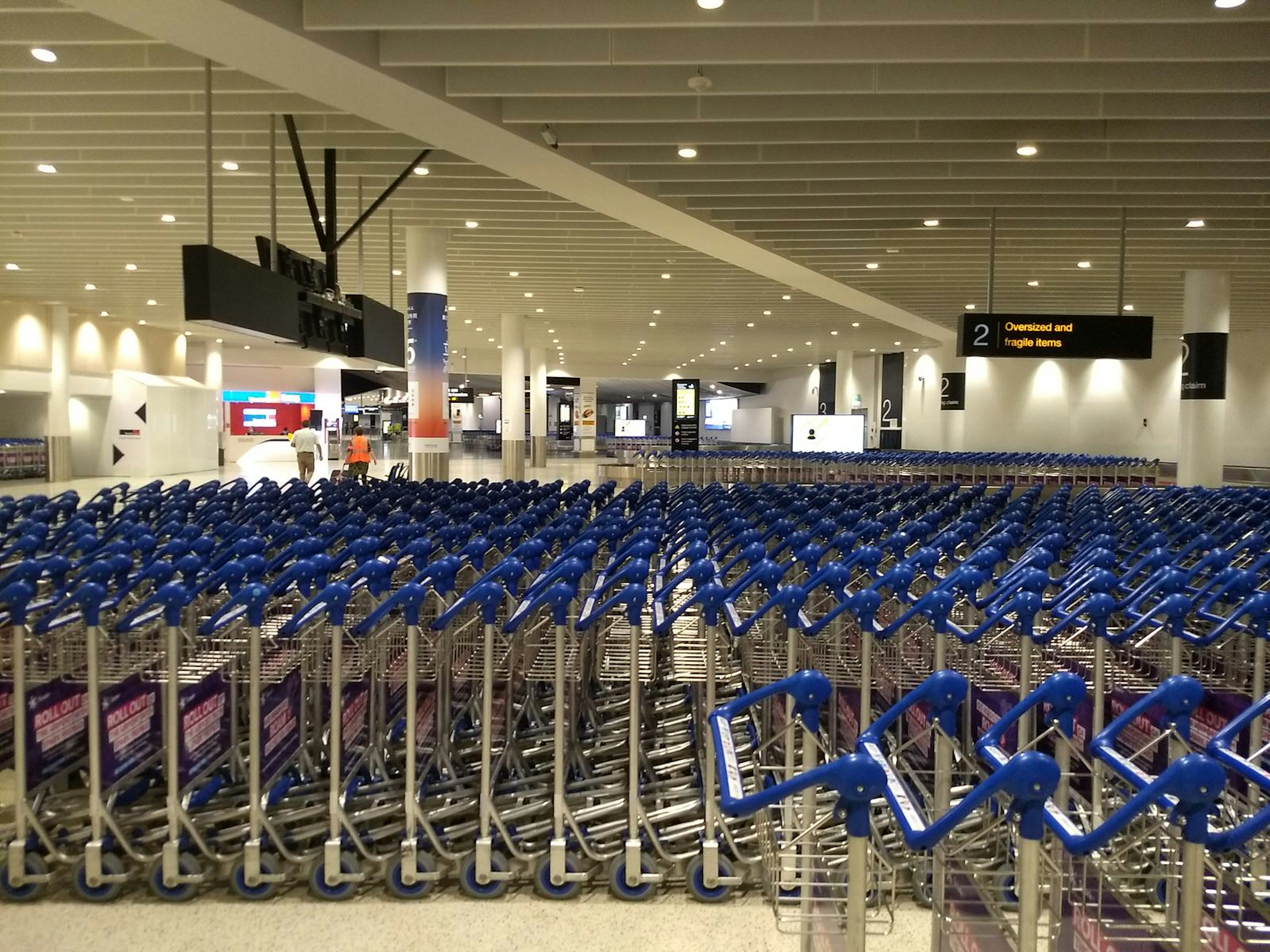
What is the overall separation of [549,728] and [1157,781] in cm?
338

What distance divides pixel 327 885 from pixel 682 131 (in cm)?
576

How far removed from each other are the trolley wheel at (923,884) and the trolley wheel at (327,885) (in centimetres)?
190

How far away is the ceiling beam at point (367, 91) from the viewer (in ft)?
15.4

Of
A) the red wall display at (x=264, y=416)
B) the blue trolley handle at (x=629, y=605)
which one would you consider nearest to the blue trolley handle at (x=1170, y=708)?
the blue trolley handle at (x=629, y=605)

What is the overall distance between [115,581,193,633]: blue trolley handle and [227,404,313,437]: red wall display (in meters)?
34.7

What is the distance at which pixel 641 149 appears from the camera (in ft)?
25.5

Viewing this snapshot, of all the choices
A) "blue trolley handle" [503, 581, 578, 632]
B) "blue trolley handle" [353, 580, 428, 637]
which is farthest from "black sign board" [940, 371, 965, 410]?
"blue trolley handle" [353, 580, 428, 637]

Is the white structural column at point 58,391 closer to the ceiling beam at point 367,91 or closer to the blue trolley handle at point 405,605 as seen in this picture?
the ceiling beam at point 367,91

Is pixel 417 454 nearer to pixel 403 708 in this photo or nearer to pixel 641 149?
pixel 641 149

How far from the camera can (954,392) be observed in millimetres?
23844

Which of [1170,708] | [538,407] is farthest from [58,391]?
[1170,708]

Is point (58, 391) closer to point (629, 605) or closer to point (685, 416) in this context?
point (685, 416)

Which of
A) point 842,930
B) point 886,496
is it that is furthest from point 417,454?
point 842,930

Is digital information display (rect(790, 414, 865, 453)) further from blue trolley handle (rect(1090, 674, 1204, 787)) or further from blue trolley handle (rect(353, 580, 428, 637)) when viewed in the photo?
blue trolley handle (rect(1090, 674, 1204, 787))
